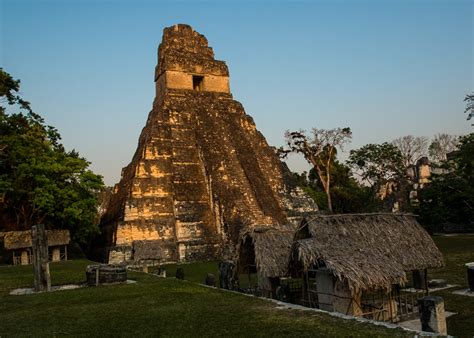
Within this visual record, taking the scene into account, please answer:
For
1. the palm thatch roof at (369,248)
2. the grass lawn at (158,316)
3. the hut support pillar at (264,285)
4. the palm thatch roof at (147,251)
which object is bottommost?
the hut support pillar at (264,285)

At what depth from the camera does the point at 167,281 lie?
11.4 meters

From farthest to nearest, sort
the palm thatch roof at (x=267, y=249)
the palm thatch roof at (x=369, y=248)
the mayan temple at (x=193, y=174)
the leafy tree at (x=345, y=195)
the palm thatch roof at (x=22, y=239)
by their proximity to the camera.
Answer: the leafy tree at (x=345, y=195) → the mayan temple at (x=193, y=174) → the palm thatch roof at (x=22, y=239) → the palm thatch roof at (x=267, y=249) → the palm thatch roof at (x=369, y=248)

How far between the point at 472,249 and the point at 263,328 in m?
15.0

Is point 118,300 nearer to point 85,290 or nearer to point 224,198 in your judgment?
point 85,290

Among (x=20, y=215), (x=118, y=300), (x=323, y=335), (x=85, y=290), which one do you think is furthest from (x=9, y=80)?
(x=323, y=335)

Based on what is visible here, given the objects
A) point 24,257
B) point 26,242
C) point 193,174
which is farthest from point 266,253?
point 24,257

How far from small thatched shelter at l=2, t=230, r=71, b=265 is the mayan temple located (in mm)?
1968

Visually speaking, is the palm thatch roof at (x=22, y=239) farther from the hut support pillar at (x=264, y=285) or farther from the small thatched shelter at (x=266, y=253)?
the hut support pillar at (x=264, y=285)

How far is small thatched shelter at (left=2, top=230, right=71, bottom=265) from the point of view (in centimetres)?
1858

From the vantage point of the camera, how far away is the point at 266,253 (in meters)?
10.8

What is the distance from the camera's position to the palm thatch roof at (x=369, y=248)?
8016mm

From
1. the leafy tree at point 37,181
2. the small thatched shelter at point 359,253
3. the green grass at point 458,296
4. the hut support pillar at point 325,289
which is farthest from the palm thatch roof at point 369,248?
the leafy tree at point 37,181

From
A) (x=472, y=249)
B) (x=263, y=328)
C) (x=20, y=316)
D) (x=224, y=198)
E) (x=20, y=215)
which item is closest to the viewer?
(x=263, y=328)

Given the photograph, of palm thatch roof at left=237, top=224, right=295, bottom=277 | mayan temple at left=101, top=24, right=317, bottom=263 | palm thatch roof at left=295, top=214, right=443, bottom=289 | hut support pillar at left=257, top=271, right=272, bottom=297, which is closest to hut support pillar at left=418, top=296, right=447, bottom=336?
palm thatch roof at left=295, top=214, right=443, bottom=289
